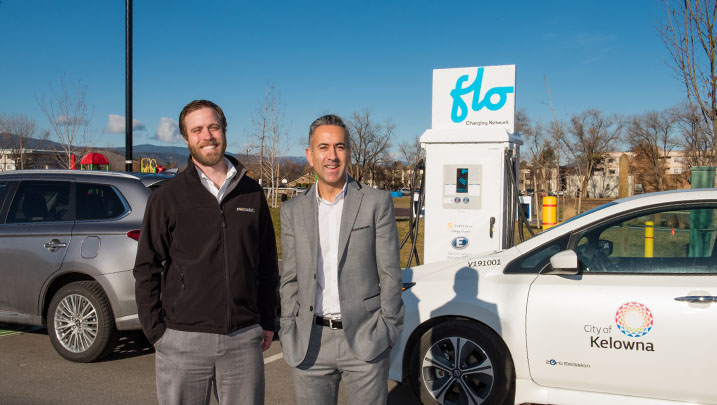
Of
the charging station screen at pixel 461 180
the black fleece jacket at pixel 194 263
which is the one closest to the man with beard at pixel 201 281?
the black fleece jacket at pixel 194 263

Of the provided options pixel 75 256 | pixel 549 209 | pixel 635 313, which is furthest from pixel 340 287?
pixel 549 209

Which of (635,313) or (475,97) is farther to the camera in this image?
(475,97)

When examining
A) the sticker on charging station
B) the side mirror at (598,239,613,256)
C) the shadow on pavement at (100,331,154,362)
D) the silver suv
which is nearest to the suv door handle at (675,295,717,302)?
the side mirror at (598,239,613,256)

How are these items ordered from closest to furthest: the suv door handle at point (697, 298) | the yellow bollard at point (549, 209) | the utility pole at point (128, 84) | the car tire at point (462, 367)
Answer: the suv door handle at point (697, 298) → the car tire at point (462, 367) → the yellow bollard at point (549, 209) → the utility pole at point (128, 84)

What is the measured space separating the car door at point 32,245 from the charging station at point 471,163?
4.12m

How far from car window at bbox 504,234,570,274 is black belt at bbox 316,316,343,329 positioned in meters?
1.89

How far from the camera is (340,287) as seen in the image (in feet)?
7.50

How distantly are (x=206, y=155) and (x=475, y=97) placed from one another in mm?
5104

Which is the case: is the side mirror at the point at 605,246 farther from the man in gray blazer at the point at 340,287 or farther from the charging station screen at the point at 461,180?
the charging station screen at the point at 461,180

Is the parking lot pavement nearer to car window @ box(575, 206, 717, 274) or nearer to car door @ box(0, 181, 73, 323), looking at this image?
car door @ box(0, 181, 73, 323)

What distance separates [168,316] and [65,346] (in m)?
3.41

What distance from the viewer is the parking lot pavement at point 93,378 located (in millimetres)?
4242

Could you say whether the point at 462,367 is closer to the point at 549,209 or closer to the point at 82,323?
the point at 82,323

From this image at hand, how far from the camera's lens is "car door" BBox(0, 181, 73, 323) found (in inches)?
202
